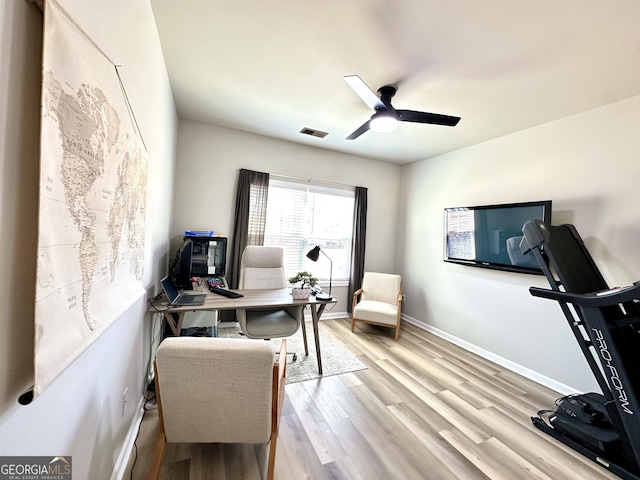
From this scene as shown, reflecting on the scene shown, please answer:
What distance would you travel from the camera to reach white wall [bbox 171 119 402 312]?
3.28 m

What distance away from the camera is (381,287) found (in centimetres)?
389

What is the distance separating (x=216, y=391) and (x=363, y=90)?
86.2 inches

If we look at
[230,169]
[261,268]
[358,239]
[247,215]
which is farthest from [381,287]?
[230,169]

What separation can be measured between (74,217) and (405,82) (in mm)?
2446

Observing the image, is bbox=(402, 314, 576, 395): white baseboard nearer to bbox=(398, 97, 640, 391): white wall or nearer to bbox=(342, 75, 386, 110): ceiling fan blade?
bbox=(398, 97, 640, 391): white wall

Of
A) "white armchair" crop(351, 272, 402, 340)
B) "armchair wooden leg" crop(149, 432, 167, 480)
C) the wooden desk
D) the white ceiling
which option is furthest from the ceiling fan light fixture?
"armchair wooden leg" crop(149, 432, 167, 480)

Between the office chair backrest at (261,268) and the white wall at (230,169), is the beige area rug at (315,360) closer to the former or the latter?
the office chair backrest at (261,268)

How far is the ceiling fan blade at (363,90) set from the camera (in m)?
1.74

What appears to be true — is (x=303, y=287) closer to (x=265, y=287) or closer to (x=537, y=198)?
(x=265, y=287)

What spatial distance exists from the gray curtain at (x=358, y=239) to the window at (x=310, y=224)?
0.10 m

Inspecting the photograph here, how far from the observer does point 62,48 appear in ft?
2.05

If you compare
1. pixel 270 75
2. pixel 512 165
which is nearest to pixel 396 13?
pixel 270 75

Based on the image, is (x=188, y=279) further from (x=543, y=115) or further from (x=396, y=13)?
(x=543, y=115)

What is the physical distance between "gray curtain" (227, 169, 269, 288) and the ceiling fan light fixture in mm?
1862
